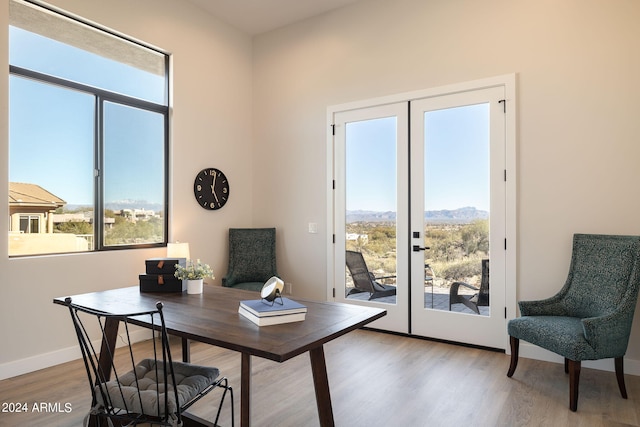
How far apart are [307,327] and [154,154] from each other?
123 inches

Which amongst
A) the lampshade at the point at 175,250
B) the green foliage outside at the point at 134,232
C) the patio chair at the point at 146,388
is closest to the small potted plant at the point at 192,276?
the patio chair at the point at 146,388

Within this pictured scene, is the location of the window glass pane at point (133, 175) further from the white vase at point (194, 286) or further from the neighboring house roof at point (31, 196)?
the white vase at point (194, 286)

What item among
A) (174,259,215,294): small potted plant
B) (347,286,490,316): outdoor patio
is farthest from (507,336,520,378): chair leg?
(174,259,215,294): small potted plant

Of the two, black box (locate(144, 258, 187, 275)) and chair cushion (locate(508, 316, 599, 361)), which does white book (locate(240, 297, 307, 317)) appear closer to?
black box (locate(144, 258, 187, 275))

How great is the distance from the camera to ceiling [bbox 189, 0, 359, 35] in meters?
4.36

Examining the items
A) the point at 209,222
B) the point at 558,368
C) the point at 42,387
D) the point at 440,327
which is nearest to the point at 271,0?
the point at 209,222

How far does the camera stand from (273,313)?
179 cm

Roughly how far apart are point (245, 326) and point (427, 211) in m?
2.61

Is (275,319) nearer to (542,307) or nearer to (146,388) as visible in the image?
(146,388)

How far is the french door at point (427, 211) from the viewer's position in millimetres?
3596

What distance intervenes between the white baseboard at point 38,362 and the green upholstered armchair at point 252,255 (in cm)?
157

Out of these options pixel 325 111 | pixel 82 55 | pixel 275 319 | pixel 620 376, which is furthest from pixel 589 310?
pixel 82 55

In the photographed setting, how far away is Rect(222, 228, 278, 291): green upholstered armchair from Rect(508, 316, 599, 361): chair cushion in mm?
2648

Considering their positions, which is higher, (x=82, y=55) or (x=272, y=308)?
(x=82, y=55)
